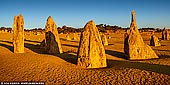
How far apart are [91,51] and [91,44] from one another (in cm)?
49

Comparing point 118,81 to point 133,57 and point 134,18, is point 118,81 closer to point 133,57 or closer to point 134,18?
point 133,57

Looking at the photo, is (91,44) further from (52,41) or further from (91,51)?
(52,41)

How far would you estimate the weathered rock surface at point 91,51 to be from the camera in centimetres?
1429

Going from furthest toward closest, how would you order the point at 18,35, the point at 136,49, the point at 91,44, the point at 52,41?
the point at 52,41 → the point at 18,35 → the point at 136,49 → the point at 91,44

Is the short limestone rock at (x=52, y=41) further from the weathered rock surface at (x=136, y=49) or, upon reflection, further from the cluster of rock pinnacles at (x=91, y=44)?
the weathered rock surface at (x=136, y=49)

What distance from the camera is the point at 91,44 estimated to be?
47.7 ft

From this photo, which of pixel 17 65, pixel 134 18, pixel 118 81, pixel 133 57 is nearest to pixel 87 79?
pixel 118 81

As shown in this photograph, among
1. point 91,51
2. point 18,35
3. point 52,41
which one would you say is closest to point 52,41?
point 52,41

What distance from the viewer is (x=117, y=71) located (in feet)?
40.0

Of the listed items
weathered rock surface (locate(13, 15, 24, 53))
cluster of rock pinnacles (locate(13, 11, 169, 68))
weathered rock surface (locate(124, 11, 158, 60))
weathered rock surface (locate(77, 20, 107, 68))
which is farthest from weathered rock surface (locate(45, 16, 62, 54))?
weathered rock surface (locate(77, 20, 107, 68))

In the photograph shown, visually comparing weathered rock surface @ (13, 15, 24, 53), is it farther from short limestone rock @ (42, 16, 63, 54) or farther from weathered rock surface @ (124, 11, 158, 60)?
weathered rock surface @ (124, 11, 158, 60)

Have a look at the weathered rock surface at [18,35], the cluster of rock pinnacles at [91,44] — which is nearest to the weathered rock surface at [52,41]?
the cluster of rock pinnacles at [91,44]

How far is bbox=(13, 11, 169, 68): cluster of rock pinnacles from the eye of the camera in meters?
14.4

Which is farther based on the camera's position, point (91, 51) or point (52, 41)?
point (52, 41)
